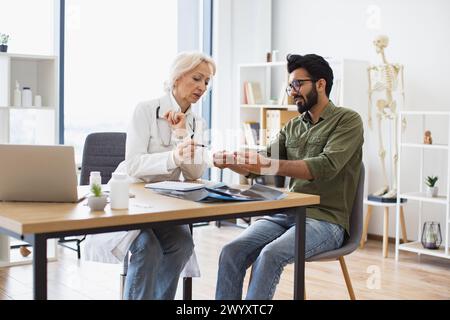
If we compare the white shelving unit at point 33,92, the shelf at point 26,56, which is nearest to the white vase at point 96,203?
the white shelving unit at point 33,92

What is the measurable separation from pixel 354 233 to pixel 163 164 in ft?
2.91

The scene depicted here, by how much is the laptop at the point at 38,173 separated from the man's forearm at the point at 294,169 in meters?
0.87

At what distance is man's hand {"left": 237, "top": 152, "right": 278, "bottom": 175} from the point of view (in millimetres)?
2709

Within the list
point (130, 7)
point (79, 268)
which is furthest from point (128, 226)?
point (130, 7)

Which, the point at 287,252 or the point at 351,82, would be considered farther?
the point at 351,82

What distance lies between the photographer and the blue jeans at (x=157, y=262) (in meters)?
2.54

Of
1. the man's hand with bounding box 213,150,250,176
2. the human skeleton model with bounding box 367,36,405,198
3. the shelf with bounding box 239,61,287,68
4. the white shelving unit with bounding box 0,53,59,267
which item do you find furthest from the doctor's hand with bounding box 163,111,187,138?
the shelf with bounding box 239,61,287,68

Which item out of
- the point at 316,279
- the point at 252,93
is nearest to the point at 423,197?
the point at 316,279

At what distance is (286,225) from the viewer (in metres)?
2.88

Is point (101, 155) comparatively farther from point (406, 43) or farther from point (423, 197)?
point (406, 43)

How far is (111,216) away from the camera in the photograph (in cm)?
201

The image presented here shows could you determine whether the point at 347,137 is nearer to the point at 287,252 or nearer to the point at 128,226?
the point at 287,252

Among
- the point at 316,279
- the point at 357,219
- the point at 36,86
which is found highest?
the point at 36,86
